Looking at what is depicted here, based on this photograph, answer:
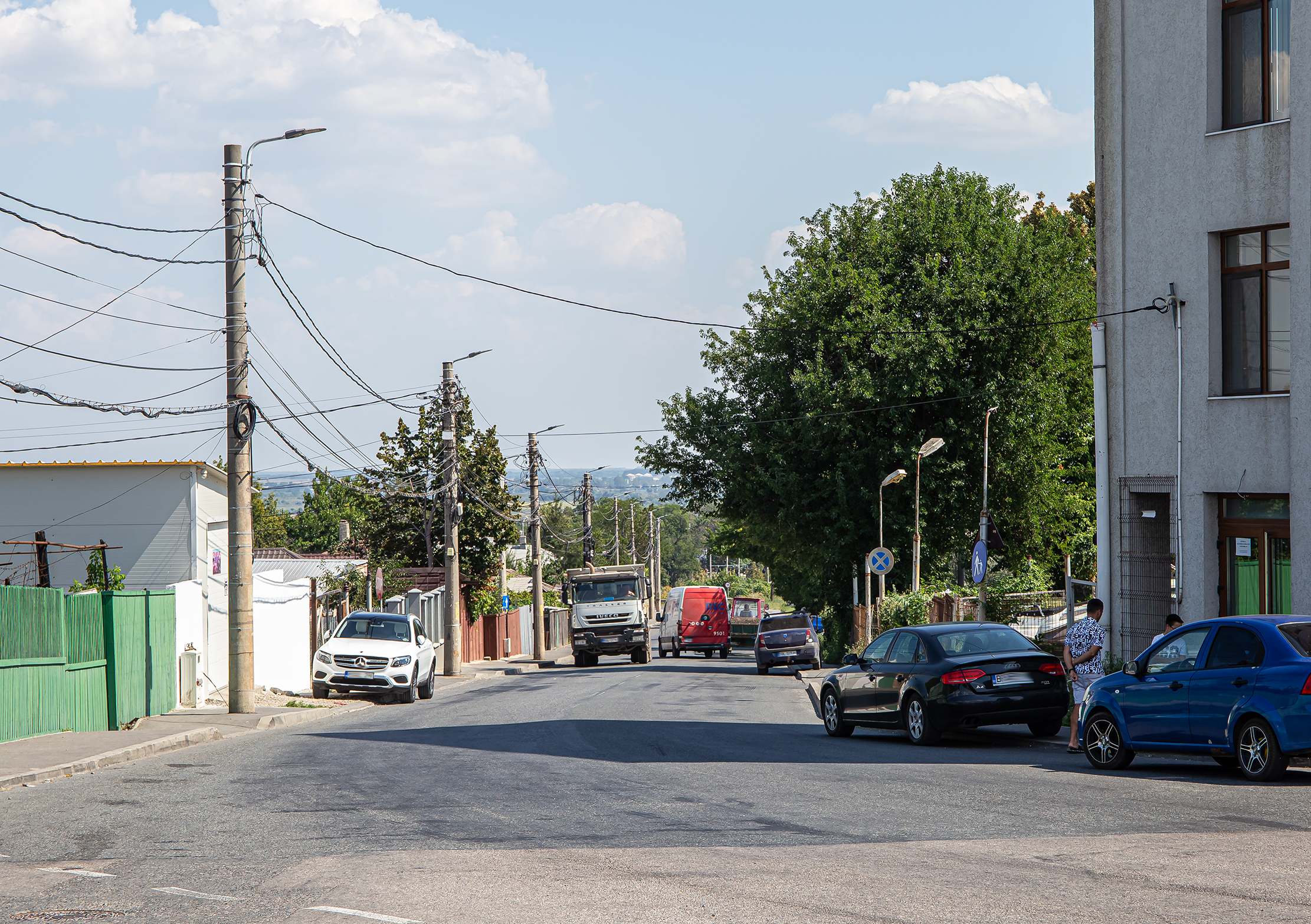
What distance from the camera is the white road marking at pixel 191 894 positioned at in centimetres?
693

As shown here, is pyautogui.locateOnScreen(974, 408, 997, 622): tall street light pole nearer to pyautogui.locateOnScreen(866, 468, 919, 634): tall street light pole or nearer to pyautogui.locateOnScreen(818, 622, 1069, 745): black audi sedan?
pyautogui.locateOnScreen(866, 468, 919, 634): tall street light pole

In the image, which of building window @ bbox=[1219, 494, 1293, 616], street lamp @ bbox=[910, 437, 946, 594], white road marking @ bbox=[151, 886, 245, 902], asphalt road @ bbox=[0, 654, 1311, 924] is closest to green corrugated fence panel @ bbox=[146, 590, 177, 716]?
asphalt road @ bbox=[0, 654, 1311, 924]

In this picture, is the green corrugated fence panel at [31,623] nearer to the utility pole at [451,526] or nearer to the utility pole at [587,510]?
the utility pole at [451,526]

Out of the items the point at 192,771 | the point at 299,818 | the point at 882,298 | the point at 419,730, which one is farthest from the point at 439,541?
the point at 299,818

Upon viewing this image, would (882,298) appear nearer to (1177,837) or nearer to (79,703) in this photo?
(79,703)

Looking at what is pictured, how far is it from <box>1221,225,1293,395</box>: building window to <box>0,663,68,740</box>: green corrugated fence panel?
51.1ft

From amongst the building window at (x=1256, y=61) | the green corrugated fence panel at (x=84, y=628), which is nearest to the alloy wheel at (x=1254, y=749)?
the building window at (x=1256, y=61)

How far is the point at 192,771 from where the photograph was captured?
1323 cm

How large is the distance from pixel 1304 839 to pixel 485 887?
515cm

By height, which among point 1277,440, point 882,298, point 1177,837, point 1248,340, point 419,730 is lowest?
point 419,730

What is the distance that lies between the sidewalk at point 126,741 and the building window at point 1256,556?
13.5 metres

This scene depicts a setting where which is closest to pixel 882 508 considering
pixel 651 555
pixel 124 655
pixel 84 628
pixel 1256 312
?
pixel 1256 312

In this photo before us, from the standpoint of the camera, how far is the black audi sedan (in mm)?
14812

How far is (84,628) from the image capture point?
57.7ft
